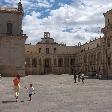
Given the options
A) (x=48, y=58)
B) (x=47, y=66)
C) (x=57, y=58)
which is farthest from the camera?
(x=57, y=58)

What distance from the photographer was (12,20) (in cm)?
5666

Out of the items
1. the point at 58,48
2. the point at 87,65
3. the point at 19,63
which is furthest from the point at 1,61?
the point at 58,48

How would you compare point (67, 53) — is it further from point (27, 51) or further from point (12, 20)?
point (12, 20)

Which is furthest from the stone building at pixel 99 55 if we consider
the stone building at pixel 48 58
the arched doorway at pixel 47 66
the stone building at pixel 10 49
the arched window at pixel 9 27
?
the arched window at pixel 9 27

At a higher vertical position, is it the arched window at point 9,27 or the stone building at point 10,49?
the arched window at point 9,27

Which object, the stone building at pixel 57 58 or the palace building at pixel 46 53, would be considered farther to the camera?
the stone building at pixel 57 58

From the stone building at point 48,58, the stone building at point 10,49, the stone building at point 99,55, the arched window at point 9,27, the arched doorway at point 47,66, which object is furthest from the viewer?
the arched doorway at point 47,66

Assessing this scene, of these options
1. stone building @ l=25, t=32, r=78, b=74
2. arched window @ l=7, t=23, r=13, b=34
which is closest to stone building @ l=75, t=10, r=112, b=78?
stone building @ l=25, t=32, r=78, b=74

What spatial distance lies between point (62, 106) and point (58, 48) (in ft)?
257

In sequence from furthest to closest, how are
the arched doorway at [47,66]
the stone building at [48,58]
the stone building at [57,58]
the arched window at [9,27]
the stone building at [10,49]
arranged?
the arched doorway at [47,66]
the stone building at [48,58]
the stone building at [57,58]
the arched window at [9,27]
the stone building at [10,49]

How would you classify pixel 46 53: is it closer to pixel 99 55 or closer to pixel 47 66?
pixel 47 66

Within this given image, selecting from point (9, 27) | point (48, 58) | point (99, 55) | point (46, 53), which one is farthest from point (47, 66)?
point (9, 27)

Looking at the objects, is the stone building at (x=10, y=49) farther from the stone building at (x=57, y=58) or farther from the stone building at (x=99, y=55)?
the stone building at (x=57, y=58)

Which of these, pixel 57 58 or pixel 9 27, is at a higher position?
pixel 9 27
